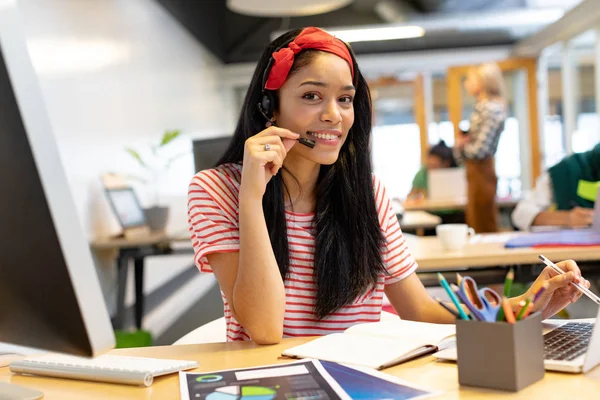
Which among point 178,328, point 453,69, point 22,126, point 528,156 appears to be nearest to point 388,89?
point 453,69

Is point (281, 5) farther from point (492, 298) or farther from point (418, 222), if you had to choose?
point (492, 298)

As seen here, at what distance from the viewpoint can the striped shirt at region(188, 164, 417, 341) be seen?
1.64 metres

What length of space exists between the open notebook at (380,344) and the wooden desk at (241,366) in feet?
0.08

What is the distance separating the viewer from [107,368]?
1.19 meters

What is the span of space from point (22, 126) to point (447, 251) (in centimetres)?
239

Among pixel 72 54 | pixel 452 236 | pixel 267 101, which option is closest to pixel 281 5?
pixel 72 54

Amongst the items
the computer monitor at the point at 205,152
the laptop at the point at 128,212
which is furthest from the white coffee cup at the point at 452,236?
the laptop at the point at 128,212

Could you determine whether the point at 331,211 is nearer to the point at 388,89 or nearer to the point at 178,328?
the point at 178,328

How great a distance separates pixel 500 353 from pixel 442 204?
5565 millimetres

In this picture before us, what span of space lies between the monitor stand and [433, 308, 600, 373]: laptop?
0.64 metres

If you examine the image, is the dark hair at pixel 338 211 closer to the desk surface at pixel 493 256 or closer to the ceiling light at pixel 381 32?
the desk surface at pixel 493 256

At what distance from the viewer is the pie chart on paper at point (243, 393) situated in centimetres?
100

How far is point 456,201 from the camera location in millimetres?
6695

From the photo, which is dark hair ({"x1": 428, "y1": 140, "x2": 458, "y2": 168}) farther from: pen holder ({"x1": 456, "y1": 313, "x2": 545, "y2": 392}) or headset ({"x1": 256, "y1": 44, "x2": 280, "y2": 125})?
pen holder ({"x1": 456, "y1": 313, "x2": 545, "y2": 392})
